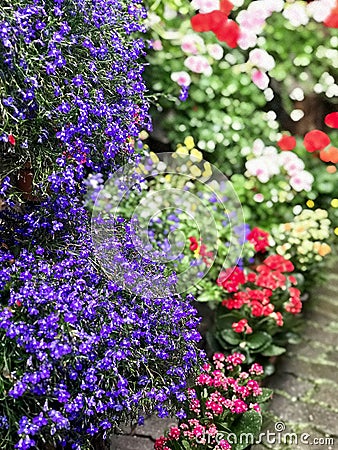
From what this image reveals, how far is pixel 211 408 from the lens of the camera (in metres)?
2.36

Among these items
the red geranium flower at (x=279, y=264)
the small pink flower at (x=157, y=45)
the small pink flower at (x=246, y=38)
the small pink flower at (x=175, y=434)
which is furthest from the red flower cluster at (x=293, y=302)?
the small pink flower at (x=157, y=45)

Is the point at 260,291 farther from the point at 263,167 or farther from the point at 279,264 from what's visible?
the point at 263,167

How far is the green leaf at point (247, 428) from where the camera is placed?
2.46 meters

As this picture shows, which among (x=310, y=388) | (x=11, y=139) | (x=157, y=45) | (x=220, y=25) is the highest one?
(x=11, y=139)

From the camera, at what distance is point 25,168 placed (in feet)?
6.64

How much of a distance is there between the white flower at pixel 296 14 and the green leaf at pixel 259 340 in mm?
1932

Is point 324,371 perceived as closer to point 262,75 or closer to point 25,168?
point 262,75

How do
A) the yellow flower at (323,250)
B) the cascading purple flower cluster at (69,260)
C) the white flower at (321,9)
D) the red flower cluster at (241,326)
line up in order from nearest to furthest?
the cascading purple flower cluster at (69,260), the red flower cluster at (241,326), the yellow flower at (323,250), the white flower at (321,9)

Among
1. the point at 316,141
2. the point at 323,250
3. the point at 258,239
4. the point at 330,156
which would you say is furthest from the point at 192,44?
the point at 323,250

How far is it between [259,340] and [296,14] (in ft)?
6.53

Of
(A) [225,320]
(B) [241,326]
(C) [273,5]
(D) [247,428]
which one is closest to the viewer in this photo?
(D) [247,428]

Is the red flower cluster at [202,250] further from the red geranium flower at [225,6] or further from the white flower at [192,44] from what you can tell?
the red geranium flower at [225,6]

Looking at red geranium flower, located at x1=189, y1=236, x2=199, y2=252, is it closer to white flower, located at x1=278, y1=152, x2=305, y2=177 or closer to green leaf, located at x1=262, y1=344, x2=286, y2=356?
green leaf, located at x1=262, y1=344, x2=286, y2=356

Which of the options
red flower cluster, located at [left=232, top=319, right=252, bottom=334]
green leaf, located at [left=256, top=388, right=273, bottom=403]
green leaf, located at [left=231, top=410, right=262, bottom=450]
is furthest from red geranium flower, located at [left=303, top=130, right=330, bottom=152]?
green leaf, located at [left=231, top=410, right=262, bottom=450]
